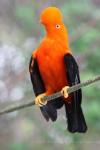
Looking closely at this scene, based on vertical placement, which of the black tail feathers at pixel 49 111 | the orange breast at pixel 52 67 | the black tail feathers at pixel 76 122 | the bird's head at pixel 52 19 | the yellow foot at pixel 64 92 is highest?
the bird's head at pixel 52 19

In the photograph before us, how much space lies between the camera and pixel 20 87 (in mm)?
2080

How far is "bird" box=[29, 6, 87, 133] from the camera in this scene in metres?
1.20

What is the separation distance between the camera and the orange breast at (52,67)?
4.01 ft

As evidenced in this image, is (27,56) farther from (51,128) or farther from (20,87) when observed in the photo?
(51,128)

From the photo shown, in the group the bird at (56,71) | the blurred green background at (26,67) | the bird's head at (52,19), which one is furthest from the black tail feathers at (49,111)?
the blurred green background at (26,67)

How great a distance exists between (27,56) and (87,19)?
0.99ft

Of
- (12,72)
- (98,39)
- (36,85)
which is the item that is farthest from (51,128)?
(36,85)

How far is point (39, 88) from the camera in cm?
129

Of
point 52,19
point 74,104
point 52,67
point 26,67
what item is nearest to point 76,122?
point 74,104

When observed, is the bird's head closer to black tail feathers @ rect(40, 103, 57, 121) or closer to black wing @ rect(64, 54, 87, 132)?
black wing @ rect(64, 54, 87, 132)

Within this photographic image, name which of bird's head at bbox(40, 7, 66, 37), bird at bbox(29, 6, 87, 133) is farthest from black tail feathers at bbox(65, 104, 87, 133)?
bird's head at bbox(40, 7, 66, 37)

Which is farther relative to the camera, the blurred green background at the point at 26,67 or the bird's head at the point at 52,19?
the blurred green background at the point at 26,67

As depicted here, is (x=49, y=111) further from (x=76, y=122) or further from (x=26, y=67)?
(x=26, y=67)

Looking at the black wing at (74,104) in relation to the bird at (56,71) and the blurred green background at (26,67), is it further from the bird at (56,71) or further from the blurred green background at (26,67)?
the blurred green background at (26,67)
